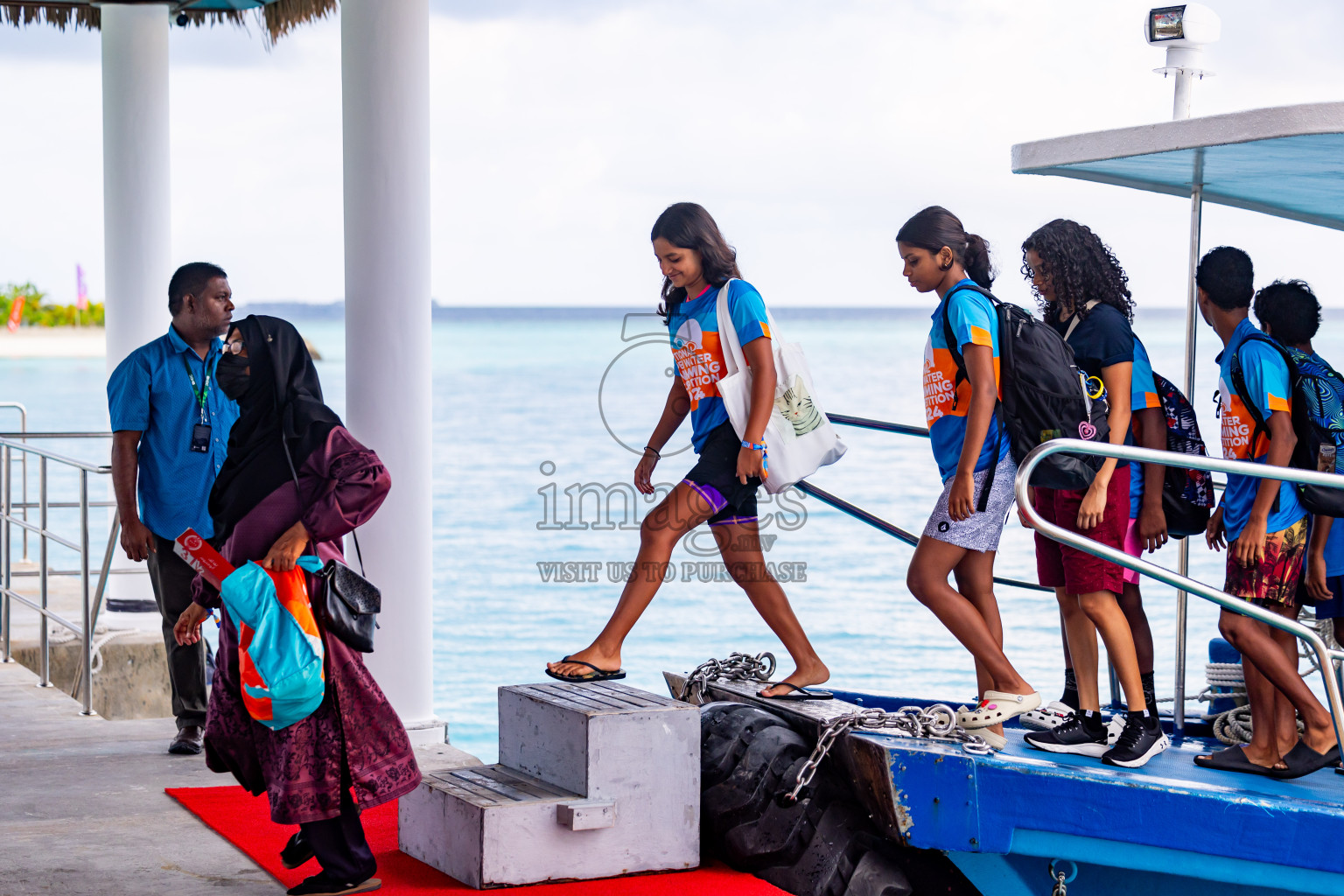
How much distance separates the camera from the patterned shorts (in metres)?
4.00

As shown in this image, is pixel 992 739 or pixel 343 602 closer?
pixel 343 602

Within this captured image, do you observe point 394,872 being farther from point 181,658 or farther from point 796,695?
point 181,658

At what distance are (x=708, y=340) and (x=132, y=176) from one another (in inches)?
214

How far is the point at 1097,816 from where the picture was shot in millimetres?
3814

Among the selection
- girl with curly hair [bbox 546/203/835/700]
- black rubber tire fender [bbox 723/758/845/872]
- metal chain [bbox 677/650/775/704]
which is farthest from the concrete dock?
black rubber tire fender [bbox 723/758/845/872]

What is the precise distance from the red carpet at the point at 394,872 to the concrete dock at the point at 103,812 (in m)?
0.06

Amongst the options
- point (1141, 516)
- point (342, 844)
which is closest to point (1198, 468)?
point (1141, 516)

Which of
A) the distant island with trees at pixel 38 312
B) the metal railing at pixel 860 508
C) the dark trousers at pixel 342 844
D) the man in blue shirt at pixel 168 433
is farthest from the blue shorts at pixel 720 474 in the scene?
the distant island with trees at pixel 38 312

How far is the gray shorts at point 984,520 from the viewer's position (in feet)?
13.4

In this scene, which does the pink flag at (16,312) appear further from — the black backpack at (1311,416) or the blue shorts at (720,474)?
the black backpack at (1311,416)

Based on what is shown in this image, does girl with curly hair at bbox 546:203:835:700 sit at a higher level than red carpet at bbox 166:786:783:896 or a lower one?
higher

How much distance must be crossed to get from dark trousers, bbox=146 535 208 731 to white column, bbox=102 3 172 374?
10.6ft

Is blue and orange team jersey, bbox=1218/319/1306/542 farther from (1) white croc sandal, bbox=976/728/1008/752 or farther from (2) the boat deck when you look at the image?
(1) white croc sandal, bbox=976/728/1008/752

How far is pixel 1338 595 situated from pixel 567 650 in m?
13.1
